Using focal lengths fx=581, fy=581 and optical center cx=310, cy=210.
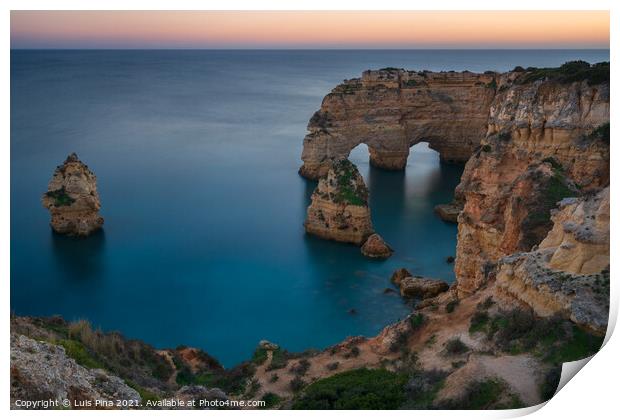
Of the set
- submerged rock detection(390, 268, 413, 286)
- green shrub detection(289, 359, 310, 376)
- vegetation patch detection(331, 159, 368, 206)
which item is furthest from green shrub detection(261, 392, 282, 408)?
vegetation patch detection(331, 159, 368, 206)

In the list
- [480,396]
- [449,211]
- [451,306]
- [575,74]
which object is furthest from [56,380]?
[449,211]

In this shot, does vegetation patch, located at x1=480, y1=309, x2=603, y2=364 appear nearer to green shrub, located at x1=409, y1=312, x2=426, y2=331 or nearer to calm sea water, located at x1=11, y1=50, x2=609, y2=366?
green shrub, located at x1=409, y1=312, x2=426, y2=331

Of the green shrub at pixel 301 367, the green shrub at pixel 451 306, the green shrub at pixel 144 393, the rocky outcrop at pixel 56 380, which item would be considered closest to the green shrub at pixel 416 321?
the green shrub at pixel 451 306

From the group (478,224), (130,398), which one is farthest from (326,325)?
(130,398)

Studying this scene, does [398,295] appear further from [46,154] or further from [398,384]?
[46,154]

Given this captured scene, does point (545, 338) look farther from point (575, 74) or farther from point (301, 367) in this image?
point (575, 74)

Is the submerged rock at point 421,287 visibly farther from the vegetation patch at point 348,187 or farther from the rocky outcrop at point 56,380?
the rocky outcrop at point 56,380
